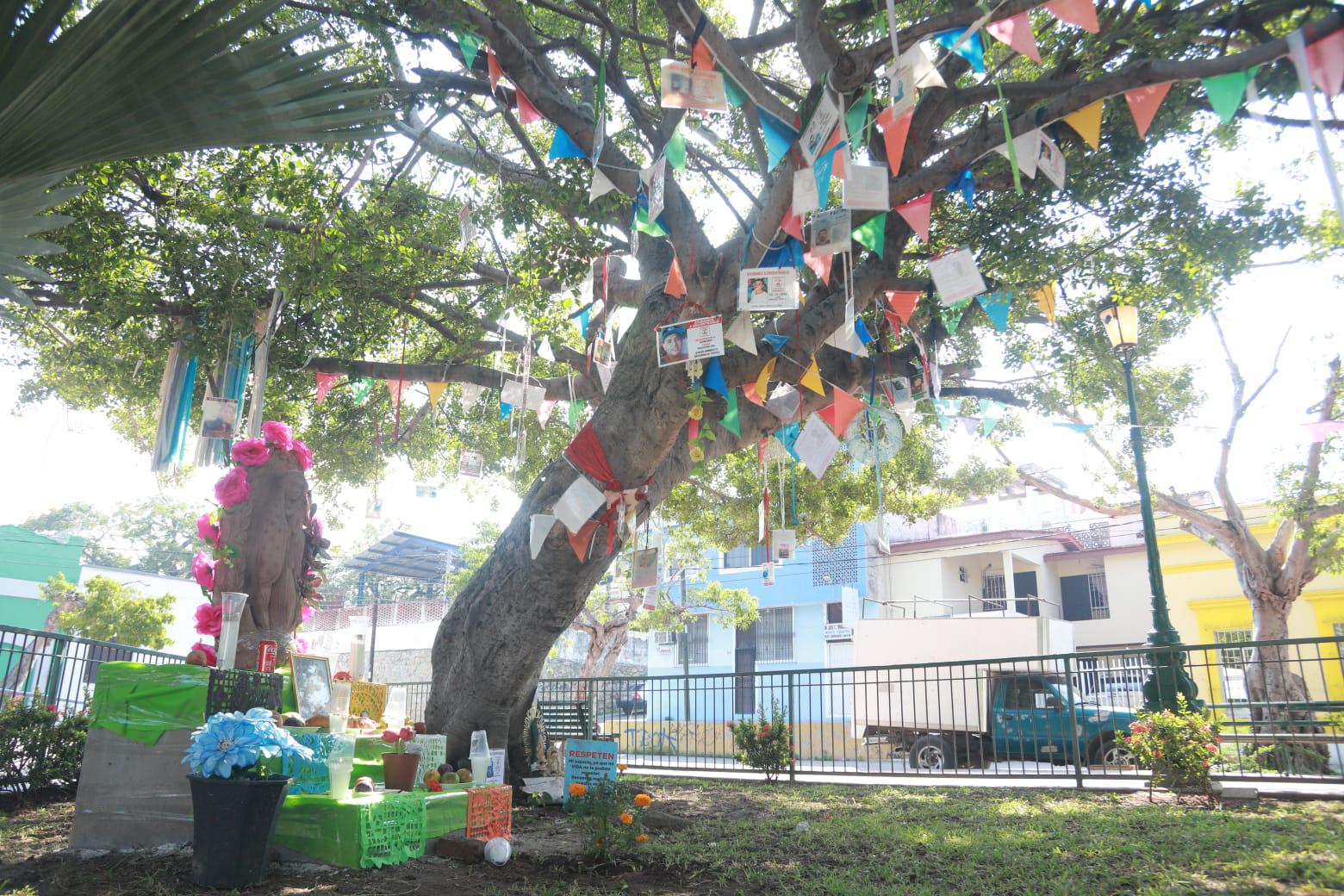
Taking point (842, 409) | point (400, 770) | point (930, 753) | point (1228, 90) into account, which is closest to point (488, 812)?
point (400, 770)

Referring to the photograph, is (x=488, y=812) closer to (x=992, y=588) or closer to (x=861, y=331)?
(x=861, y=331)

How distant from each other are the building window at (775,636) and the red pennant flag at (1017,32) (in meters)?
23.4

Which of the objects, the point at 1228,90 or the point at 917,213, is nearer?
the point at 1228,90

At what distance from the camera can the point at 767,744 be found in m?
10.0

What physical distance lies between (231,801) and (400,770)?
1378mm

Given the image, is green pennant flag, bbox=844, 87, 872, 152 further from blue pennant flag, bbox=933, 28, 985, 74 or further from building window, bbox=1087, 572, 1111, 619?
building window, bbox=1087, 572, 1111, 619

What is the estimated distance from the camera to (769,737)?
10.0 meters

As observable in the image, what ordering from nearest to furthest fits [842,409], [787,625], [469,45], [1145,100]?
[1145,100]
[469,45]
[842,409]
[787,625]

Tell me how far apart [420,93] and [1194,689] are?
897cm

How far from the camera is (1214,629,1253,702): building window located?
27.1 ft

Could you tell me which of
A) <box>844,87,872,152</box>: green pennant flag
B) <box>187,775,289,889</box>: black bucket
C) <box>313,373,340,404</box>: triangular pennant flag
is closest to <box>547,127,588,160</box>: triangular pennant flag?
<box>844,87,872,152</box>: green pennant flag

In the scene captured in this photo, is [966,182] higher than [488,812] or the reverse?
higher

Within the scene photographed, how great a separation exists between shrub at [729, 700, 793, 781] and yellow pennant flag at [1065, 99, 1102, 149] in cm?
719

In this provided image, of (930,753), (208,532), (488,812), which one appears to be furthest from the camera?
(930,753)
